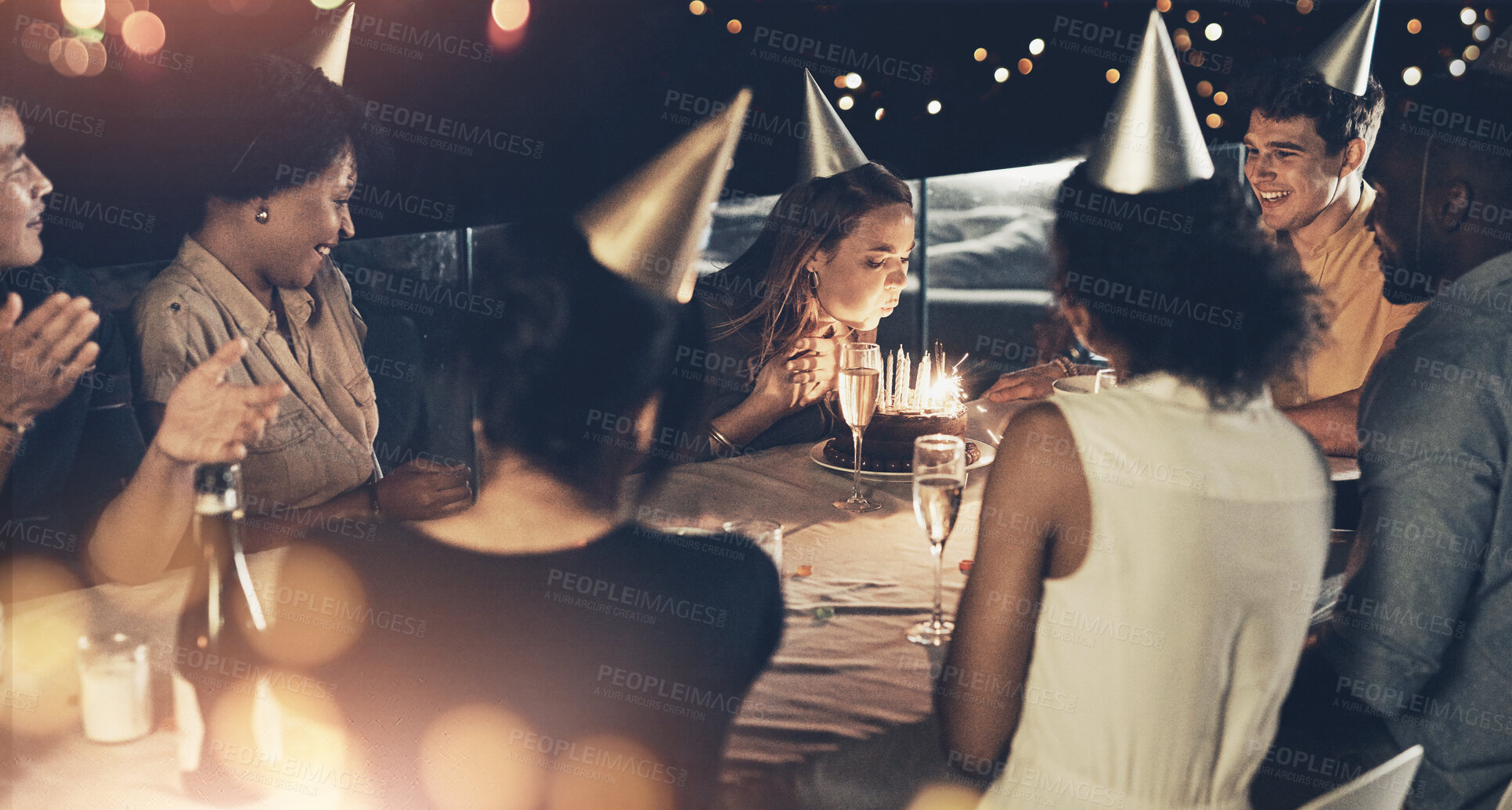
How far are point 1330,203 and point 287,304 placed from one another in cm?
231

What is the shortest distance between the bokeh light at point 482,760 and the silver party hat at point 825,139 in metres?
1.79

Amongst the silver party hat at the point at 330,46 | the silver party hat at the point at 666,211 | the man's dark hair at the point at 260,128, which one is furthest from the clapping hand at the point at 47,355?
the silver party hat at the point at 666,211

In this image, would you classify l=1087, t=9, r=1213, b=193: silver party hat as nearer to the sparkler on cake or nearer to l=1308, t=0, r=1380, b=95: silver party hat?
l=1308, t=0, r=1380, b=95: silver party hat

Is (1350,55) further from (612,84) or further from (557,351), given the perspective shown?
(557,351)

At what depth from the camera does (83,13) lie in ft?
4.46

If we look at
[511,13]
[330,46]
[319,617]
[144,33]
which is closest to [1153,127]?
[511,13]

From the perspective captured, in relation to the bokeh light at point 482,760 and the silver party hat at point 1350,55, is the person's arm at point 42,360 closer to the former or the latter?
the bokeh light at point 482,760

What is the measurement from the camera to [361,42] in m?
1.64

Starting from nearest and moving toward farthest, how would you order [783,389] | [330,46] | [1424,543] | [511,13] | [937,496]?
[937,496]
[1424,543]
[330,46]
[511,13]
[783,389]

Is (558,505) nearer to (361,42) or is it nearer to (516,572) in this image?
(516,572)

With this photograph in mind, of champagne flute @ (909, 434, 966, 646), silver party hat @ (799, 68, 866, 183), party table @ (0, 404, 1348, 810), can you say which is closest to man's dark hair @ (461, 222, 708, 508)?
party table @ (0, 404, 1348, 810)

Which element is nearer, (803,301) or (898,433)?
(898,433)

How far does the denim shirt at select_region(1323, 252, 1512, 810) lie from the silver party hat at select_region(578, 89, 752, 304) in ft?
3.35

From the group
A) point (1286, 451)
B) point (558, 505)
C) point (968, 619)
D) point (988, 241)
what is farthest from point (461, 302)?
point (988, 241)
